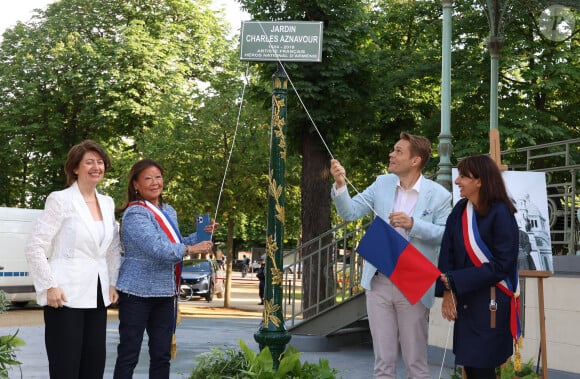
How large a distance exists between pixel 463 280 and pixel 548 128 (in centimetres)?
1296

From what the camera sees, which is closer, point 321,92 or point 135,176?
point 135,176

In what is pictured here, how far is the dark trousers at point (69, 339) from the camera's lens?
16.0 feet

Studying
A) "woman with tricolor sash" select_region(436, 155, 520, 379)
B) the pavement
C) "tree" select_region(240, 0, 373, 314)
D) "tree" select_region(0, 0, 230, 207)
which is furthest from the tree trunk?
"tree" select_region(0, 0, 230, 207)

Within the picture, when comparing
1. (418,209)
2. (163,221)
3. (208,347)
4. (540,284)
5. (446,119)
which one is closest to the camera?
(418,209)

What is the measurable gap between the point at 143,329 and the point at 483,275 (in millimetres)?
2213

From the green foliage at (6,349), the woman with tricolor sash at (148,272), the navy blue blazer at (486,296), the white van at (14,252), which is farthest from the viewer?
the white van at (14,252)

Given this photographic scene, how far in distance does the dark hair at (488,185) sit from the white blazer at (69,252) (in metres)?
2.30

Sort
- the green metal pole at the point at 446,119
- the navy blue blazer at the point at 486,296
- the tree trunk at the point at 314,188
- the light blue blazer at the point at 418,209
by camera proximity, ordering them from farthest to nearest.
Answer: the tree trunk at the point at 314,188, the green metal pole at the point at 446,119, the light blue blazer at the point at 418,209, the navy blue blazer at the point at 486,296

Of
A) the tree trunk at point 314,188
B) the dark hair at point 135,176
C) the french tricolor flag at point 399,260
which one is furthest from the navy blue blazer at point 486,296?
the tree trunk at point 314,188

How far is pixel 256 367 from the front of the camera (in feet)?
18.7

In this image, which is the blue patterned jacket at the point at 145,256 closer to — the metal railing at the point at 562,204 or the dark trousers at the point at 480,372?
the dark trousers at the point at 480,372

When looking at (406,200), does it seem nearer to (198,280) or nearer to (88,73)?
(198,280)

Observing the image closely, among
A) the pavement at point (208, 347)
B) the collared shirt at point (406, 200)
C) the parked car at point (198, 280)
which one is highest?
the collared shirt at point (406, 200)

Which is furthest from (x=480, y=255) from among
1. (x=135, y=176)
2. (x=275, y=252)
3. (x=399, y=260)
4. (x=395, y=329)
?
(x=135, y=176)
